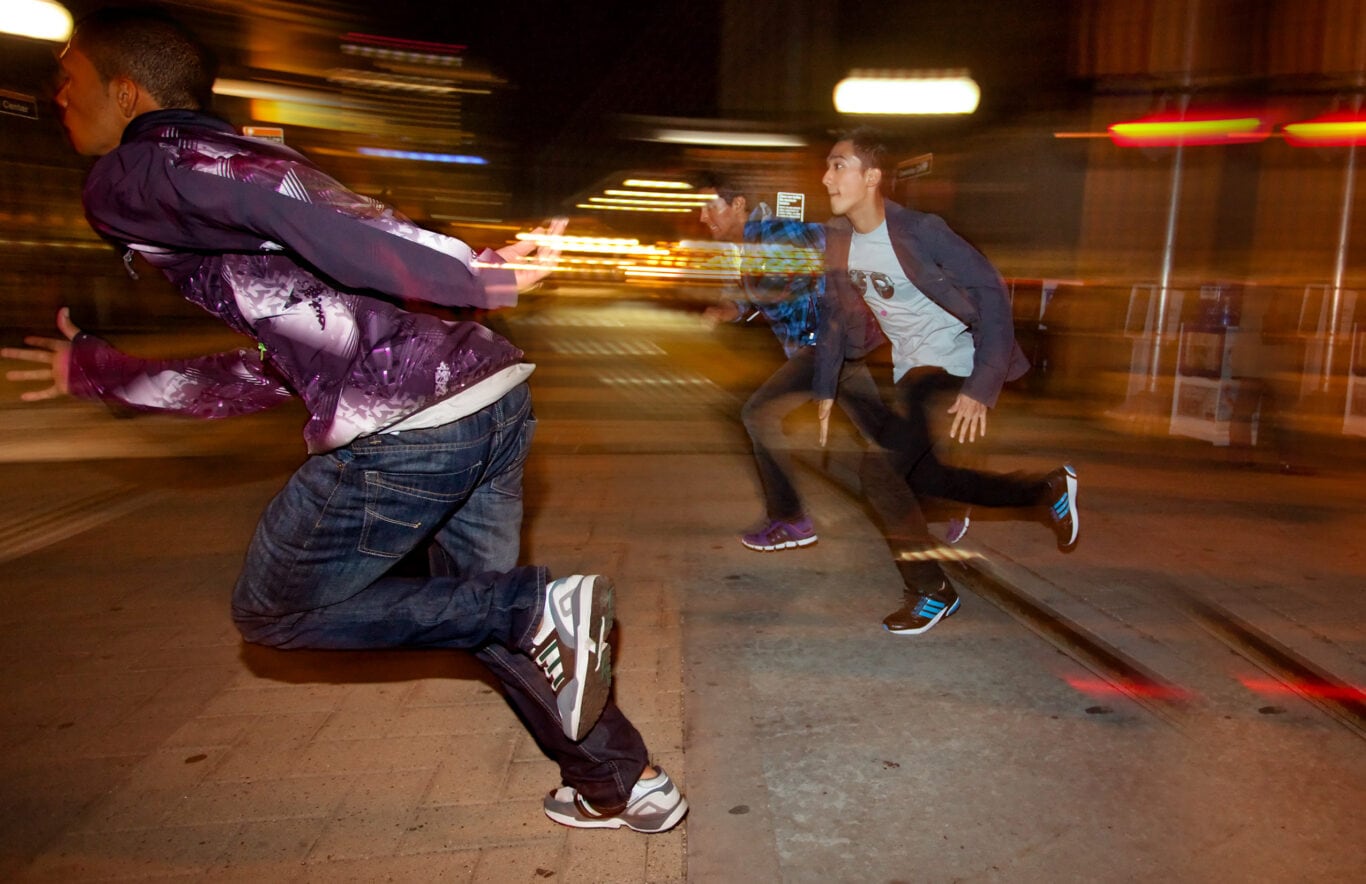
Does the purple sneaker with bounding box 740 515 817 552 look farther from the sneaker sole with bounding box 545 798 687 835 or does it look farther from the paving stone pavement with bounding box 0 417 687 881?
the sneaker sole with bounding box 545 798 687 835

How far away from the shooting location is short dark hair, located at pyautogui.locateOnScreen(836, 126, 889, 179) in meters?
3.84

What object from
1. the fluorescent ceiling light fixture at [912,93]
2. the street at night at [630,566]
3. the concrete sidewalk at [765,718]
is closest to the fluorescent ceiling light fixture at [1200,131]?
the street at night at [630,566]

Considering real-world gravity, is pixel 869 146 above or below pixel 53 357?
above

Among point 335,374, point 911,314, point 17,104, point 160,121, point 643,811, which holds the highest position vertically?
point 17,104

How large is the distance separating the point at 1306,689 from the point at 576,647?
266 centimetres

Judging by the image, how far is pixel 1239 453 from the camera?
25.1 ft

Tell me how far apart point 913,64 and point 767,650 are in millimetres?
14792

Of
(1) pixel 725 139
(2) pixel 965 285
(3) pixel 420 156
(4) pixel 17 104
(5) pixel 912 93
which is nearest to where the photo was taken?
(2) pixel 965 285

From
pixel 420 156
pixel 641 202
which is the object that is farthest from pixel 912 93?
pixel 641 202

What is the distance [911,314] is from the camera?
397 cm

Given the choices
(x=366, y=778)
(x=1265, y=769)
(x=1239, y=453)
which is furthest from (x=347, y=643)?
(x=1239, y=453)

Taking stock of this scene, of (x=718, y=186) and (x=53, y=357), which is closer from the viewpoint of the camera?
(x=53, y=357)

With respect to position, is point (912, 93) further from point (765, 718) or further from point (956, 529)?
point (765, 718)

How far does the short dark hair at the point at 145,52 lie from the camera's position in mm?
1982
